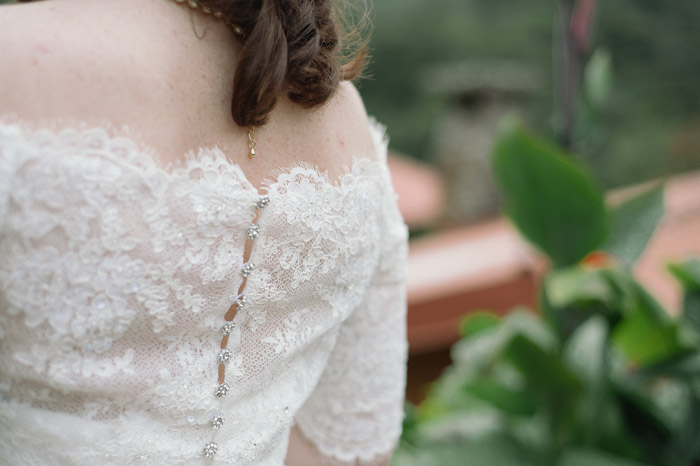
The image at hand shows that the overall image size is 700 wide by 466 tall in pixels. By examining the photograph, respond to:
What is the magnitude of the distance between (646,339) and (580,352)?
0.22 m

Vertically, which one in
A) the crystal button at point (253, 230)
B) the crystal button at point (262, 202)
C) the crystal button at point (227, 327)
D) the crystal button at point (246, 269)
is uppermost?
the crystal button at point (262, 202)

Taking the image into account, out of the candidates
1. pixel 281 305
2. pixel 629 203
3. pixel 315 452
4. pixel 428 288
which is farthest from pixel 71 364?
pixel 428 288

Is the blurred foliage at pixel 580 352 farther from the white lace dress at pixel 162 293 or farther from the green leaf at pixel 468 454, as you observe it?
the white lace dress at pixel 162 293

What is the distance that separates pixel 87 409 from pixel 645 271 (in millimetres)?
3391

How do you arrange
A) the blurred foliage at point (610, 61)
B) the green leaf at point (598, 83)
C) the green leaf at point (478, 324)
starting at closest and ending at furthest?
the green leaf at point (598, 83) < the green leaf at point (478, 324) < the blurred foliage at point (610, 61)

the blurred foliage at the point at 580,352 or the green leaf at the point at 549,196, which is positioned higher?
the green leaf at the point at 549,196

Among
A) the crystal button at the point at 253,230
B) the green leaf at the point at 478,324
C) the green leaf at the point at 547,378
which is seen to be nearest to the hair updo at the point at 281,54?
the crystal button at the point at 253,230

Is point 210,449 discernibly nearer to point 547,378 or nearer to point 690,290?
point 547,378

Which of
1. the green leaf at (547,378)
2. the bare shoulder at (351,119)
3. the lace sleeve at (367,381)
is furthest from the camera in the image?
the green leaf at (547,378)

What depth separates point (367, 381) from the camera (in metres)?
1.12

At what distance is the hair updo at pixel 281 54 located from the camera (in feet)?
2.44

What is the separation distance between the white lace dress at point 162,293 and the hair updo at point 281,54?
0.08 m

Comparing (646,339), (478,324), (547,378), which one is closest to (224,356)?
(547,378)

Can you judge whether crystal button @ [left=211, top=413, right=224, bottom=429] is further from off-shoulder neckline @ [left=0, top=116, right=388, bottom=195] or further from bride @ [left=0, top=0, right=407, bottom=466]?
off-shoulder neckline @ [left=0, top=116, right=388, bottom=195]
